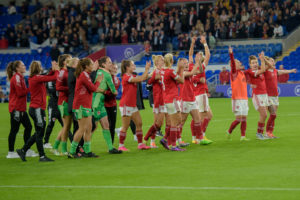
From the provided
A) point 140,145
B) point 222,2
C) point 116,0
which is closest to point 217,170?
point 140,145

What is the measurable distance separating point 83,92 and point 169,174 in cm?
278

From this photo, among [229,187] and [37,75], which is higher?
[37,75]

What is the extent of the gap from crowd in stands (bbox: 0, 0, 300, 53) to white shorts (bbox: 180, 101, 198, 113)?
2201 centimetres

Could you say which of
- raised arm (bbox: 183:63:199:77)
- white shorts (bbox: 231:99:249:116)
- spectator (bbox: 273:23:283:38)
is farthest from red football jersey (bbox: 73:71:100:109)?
spectator (bbox: 273:23:283:38)

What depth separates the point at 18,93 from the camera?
1100cm

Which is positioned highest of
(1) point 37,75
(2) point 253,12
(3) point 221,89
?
(2) point 253,12

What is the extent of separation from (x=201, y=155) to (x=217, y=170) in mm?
1747

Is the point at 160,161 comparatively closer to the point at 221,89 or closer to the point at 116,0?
the point at 221,89

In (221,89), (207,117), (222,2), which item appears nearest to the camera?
(207,117)

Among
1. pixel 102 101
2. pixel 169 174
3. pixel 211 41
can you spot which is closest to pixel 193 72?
pixel 102 101

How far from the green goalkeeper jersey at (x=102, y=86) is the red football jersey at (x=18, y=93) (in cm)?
142

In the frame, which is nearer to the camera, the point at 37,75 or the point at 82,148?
the point at 37,75

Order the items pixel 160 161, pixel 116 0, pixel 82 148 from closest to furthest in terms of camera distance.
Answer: pixel 160 161, pixel 82 148, pixel 116 0

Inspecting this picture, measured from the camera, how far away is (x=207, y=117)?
13.3 meters
